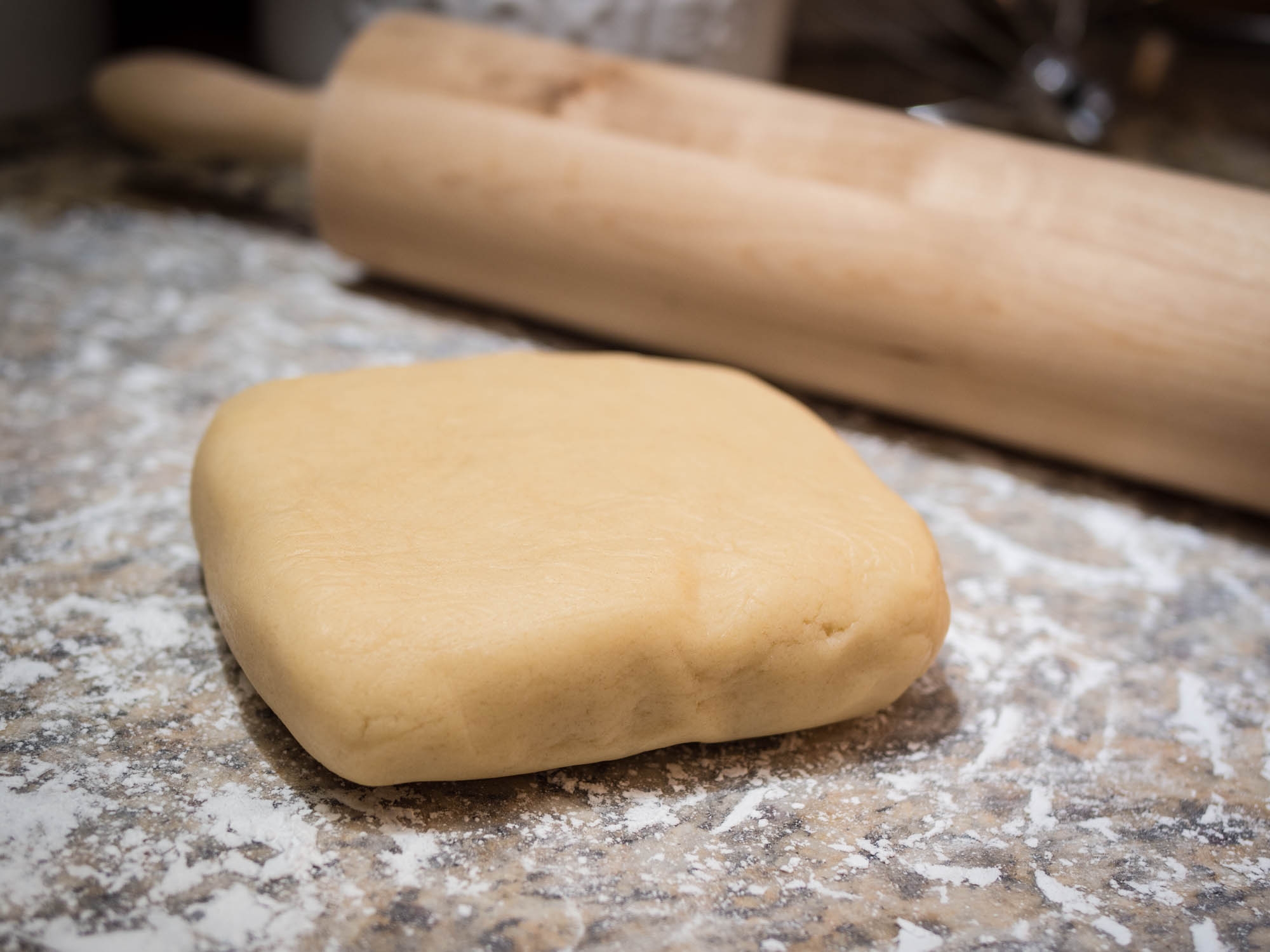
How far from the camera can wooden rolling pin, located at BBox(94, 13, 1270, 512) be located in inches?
41.4

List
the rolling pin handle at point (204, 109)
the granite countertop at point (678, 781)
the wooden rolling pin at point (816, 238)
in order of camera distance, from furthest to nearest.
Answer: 1. the rolling pin handle at point (204, 109)
2. the wooden rolling pin at point (816, 238)
3. the granite countertop at point (678, 781)

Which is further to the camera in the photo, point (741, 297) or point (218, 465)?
point (741, 297)

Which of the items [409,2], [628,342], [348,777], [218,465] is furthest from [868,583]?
[409,2]

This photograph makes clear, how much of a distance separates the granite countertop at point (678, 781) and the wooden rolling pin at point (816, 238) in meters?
0.12

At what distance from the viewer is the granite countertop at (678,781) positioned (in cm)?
64

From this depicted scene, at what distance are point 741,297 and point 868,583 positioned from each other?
494 mm

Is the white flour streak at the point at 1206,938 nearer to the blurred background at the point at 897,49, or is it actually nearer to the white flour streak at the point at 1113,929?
the white flour streak at the point at 1113,929

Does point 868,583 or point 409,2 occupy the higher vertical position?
point 409,2

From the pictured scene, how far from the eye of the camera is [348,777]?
2.21 feet

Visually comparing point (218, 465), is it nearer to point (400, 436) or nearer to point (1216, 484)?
point (400, 436)

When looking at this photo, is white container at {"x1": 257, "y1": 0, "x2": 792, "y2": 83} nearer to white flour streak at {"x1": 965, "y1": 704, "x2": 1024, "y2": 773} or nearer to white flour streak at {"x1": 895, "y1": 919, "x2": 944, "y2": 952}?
white flour streak at {"x1": 965, "y1": 704, "x2": 1024, "y2": 773}

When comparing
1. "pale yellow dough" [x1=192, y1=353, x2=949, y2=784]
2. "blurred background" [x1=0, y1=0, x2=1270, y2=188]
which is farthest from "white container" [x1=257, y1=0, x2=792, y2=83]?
"pale yellow dough" [x1=192, y1=353, x2=949, y2=784]

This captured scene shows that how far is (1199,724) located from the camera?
0.86 meters

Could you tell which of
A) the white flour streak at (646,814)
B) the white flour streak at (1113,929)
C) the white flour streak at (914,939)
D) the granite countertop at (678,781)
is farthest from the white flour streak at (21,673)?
the white flour streak at (1113,929)
